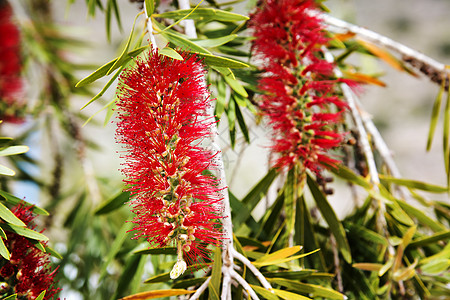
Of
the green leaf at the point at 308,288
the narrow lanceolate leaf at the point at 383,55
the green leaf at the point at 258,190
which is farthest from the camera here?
the narrow lanceolate leaf at the point at 383,55

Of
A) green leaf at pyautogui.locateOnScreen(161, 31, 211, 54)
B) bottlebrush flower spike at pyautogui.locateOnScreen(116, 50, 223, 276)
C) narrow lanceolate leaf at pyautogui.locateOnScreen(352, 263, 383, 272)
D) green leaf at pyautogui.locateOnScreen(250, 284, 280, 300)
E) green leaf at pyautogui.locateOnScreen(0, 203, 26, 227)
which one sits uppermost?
green leaf at pyautogui.locateOnScreen(161, 31, 211, 54)

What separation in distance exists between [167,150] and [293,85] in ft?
0.71

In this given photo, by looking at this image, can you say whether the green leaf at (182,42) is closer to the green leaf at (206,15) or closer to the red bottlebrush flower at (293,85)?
the green leaf at (206,15)

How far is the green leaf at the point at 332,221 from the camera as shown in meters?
0.53

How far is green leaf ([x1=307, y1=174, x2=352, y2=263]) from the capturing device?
530 mm

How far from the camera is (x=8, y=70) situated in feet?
2.89

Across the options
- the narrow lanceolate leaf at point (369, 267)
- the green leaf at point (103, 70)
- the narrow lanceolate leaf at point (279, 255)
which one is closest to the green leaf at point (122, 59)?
the green leaf at point (103, 70)

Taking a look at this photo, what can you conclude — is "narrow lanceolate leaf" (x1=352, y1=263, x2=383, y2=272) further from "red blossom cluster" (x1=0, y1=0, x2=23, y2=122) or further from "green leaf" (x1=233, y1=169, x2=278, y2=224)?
"red blossom cluster" (x1=0, y1=0, x2=23, y2=122)

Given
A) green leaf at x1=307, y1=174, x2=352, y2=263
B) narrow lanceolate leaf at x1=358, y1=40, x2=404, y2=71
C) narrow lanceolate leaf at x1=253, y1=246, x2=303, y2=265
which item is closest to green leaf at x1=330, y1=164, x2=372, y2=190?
green leaf at x1=307, y1=174, x2=352, y2=263

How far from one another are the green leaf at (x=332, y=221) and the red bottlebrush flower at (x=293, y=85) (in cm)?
5

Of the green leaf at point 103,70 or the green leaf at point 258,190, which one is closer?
the green leaf at point 103,70

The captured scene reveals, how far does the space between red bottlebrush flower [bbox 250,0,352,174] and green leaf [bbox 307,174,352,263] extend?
1.8 inches

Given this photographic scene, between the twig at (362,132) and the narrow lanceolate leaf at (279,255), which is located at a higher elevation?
the twig at (362,132)

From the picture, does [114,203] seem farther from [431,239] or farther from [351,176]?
[431,239]
